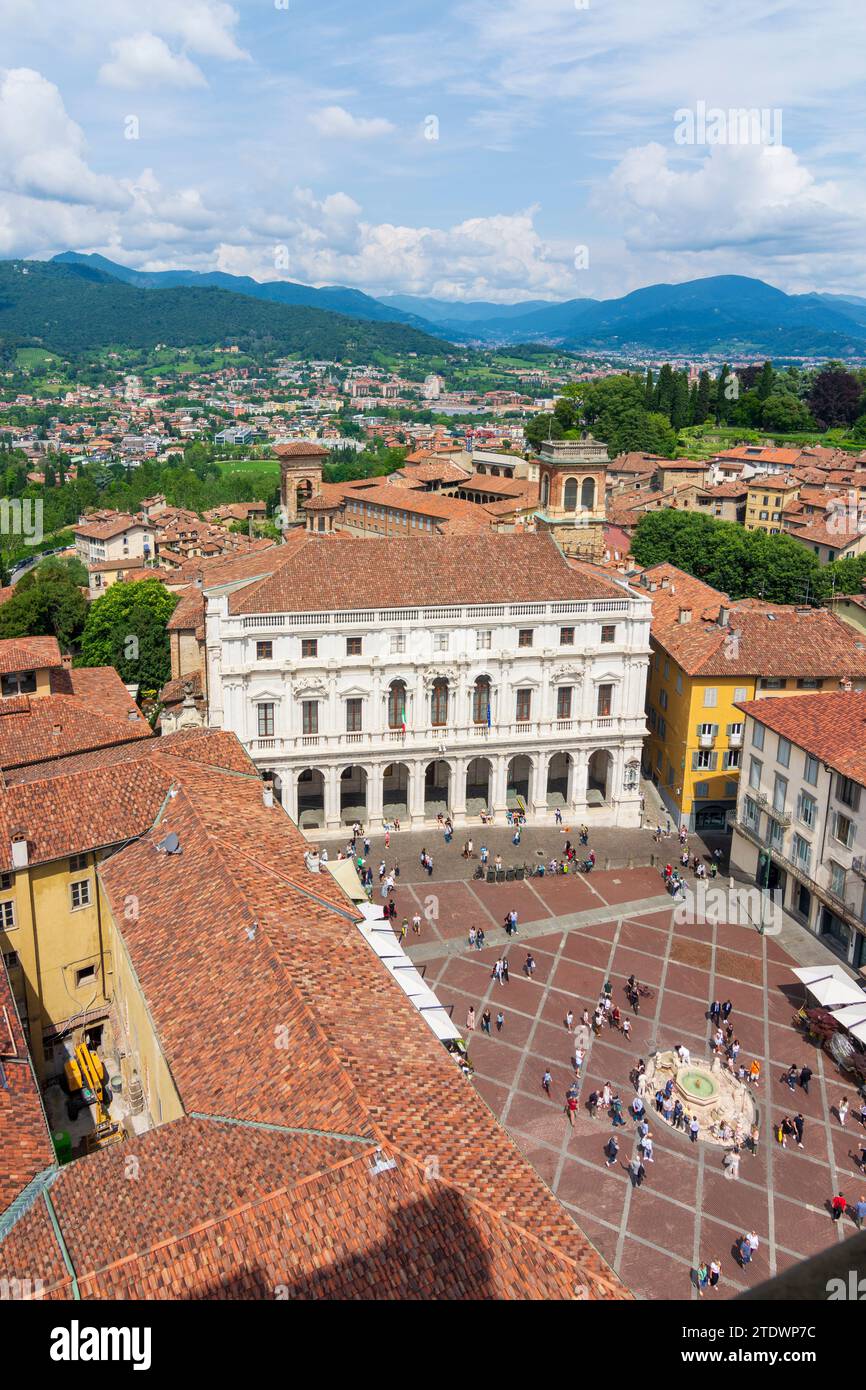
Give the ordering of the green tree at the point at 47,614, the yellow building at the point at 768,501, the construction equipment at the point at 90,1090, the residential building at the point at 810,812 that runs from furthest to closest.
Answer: the yellow building at the point at 768,501, the green tree at the point at 47,614, the residential building at the point at 810,812, the construction equipment at the point at 90,1090

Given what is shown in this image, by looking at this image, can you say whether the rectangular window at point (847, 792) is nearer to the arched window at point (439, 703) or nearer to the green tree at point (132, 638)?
the arched window at point (439, 703)

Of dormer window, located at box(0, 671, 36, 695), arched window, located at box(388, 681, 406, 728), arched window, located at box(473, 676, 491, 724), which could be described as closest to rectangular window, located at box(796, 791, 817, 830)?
arched window, located at box(473, 676, 491, 724)

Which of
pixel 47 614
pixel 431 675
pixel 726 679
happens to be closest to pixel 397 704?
pixel 431 675

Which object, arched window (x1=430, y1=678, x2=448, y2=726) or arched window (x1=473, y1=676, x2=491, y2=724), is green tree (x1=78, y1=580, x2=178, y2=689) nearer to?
arched window (x1=430, y1=678, x2=448, y2=726)

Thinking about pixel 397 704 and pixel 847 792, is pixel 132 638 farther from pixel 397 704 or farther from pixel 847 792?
pixel 847 792

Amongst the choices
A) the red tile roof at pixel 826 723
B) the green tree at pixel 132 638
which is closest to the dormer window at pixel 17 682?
the green tree at pixel 132 638
